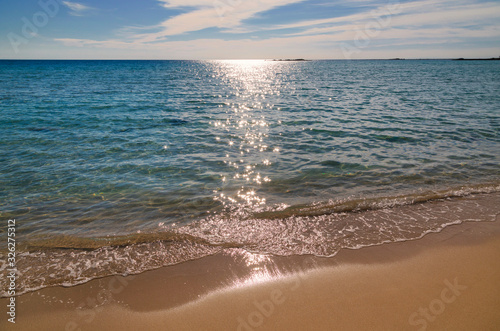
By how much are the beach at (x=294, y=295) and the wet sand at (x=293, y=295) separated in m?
0.02

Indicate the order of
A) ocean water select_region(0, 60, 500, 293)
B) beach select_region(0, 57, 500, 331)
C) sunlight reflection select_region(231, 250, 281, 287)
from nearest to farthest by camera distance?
beach select_region(0, 57, 500, 331) → sunlight reflection select_region(231, 250, 281, 287) → ocean water select_region(0, 60, 500, 293)

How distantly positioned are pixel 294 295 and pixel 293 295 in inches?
0.7

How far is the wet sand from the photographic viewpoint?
3758 mm

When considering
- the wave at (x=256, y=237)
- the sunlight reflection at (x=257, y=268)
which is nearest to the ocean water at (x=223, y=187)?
the wave at (x=256, y=237)

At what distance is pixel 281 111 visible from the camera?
875 inches

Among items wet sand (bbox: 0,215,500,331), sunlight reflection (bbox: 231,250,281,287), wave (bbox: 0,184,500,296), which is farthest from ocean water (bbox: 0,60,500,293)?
wet sand (bbox: 0,215,500,331)

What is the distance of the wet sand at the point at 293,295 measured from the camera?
376 cm

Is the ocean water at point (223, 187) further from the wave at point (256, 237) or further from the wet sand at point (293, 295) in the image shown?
the wet sand at point (293, 295)

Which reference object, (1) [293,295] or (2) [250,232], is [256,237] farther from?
(1) [293,295]

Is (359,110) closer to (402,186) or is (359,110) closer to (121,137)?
(402,186)

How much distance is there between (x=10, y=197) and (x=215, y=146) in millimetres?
7916

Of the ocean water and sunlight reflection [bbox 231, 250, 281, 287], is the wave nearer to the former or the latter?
the ocean water

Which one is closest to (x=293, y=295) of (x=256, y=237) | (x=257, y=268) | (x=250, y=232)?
(x=257, y=268)

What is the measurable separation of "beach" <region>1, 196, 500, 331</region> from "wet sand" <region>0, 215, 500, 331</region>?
0.05 feet
